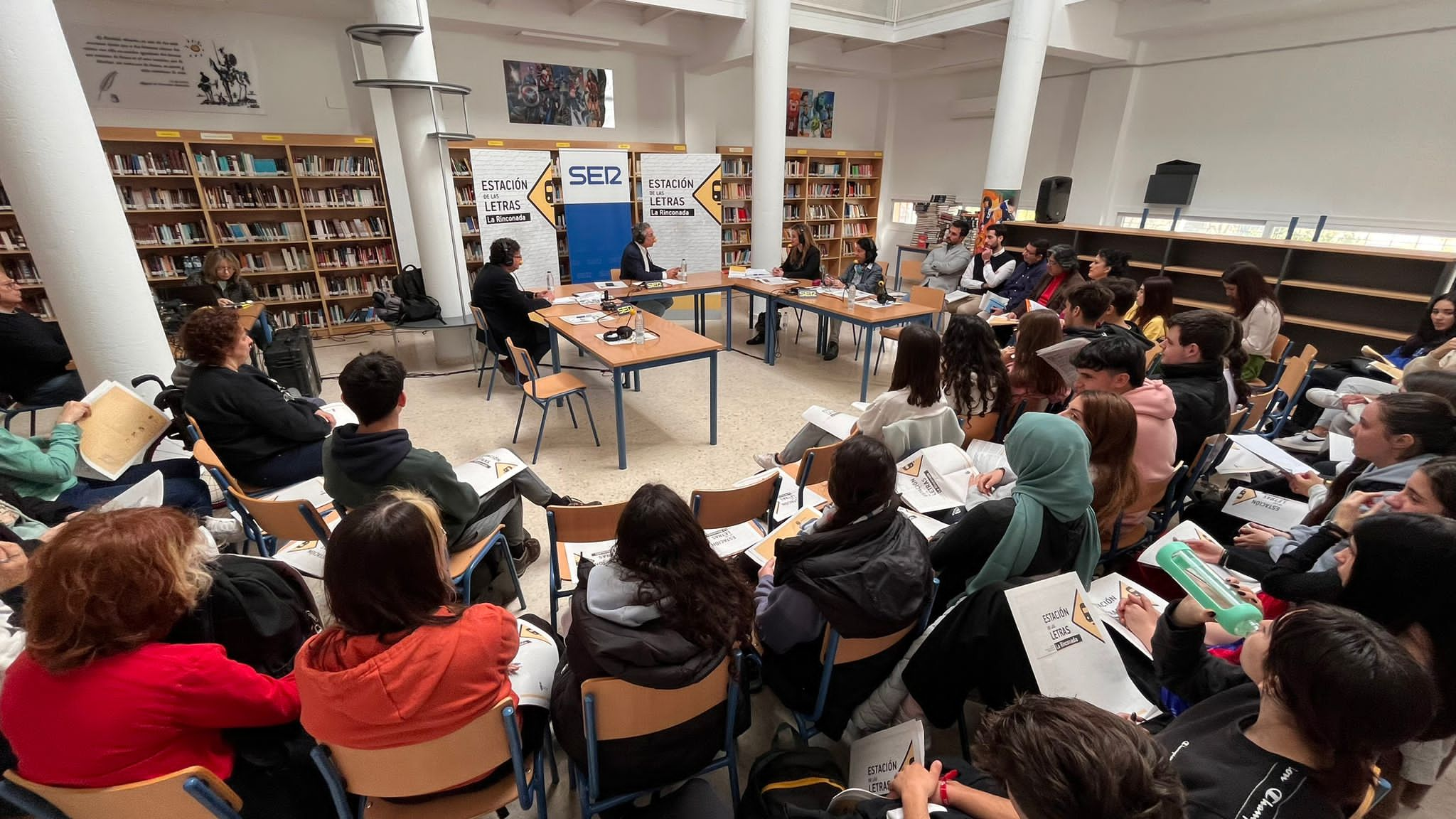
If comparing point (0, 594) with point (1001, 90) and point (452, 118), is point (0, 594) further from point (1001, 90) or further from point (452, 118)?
point (1001, 90)

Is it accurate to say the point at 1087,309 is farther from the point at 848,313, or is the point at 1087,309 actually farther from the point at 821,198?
the point at 821,198

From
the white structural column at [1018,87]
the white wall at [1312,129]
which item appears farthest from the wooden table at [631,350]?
the white wall at [1312,129]

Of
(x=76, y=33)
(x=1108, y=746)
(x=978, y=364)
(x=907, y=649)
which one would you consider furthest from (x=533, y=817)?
(x=76, y=33)

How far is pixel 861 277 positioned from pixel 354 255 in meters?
5.81

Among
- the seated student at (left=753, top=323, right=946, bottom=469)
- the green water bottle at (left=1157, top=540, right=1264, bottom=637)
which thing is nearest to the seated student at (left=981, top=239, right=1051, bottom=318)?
the seated student at (left=753, top=323, right=946, bottom=469)

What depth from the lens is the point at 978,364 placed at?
114 inches

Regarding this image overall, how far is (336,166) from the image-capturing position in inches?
254

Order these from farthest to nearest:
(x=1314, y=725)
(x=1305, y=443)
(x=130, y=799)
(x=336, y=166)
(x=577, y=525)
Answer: (x=336, y=166)
(x=1305, y=443)
(x=577, y=525)
(x=130, y=799)
(x=1314, y=725)

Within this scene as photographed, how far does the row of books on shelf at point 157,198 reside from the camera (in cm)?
576

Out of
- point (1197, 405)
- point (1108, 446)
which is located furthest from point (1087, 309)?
point (1108, 446)

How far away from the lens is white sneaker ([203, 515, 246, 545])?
2.69 meters

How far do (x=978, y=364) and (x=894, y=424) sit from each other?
23.8 inches

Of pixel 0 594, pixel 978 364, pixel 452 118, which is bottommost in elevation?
pixel 0 594

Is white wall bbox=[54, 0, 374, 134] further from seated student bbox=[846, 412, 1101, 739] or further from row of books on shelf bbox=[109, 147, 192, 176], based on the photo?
seated student bbox=[846, 412, 1101, 739]
